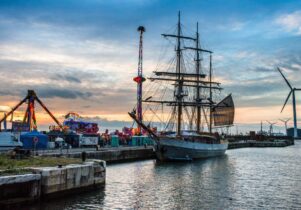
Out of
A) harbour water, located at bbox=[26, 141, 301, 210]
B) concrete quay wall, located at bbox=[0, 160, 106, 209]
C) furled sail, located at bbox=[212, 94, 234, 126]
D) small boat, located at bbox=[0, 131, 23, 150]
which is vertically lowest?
harbour water, located at bbox=[26, 141, 301, 210]

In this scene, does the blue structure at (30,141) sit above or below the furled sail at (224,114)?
below

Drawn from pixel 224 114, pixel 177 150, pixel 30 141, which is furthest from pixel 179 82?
pixel 224 114

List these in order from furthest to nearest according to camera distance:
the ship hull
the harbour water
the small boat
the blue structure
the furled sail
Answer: the furled sail < the ship hull < the blue structure < the small boat < the harbour water

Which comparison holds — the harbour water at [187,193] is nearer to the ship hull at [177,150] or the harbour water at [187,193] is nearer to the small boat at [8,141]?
the small boat at [8,141]

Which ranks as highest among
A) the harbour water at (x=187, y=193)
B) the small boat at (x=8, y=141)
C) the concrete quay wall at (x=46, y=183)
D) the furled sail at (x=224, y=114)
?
the furled sail at (x=224, y=114)

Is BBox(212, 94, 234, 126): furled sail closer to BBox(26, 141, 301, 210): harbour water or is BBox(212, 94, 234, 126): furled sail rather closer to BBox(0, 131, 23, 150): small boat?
BBox(26, 141, 301, 210): harbour water

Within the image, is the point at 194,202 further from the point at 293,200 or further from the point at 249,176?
the point at 249,176

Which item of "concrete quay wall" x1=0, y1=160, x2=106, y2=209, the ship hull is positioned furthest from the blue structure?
the ship hull

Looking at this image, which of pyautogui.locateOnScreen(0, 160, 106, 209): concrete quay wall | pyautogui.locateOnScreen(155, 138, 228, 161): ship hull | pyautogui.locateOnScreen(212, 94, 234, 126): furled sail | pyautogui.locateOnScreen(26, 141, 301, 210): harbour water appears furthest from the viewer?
pyautogui.locateOnScreen(212, 94, 234, 126): furled sail

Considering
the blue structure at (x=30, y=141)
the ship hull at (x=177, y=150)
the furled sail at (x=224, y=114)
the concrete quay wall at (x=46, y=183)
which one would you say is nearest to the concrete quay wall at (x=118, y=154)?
the ship hull at (x=177, y=150)

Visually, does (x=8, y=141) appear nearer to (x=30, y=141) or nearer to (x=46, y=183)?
(x=30, y=141)

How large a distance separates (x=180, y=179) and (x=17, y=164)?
880 inches

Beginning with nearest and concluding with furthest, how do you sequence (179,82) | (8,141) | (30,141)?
1. (8,141)
2. (30,141)
3. (179,82)

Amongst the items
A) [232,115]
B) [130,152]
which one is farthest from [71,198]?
[232,115]
